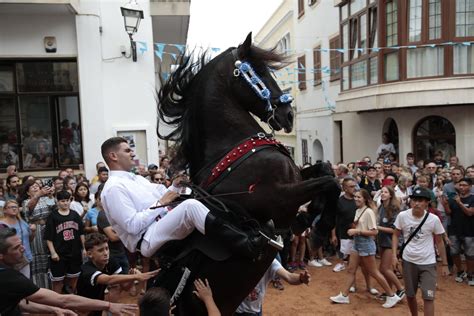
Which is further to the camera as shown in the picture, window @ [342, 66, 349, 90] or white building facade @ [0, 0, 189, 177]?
window @ [342, 66, 349, 90]

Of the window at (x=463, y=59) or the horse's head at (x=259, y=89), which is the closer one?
the horse's head at (x=259, y=89)

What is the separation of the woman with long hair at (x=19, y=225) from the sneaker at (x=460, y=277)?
6.61 metres

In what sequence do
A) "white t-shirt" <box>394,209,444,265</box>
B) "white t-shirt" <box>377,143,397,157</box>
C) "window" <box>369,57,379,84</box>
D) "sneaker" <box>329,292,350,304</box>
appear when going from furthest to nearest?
"white t-shirt" <box>377,143,397,157</box> < "window" <box>369,57,379,84</box> < "sneaker" <box>329,292,350,304</box> < "white t-shirt" <box>394,209,444,265</box>

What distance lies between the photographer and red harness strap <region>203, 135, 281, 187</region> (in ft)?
9.32

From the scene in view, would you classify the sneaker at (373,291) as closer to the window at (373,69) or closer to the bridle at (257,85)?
the bridle at (257,85)

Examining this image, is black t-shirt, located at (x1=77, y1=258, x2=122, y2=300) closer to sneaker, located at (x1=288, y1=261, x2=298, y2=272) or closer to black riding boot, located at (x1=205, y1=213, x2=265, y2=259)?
black riding boot, located at (x1=205, y1=213, x2=265, y2=259)

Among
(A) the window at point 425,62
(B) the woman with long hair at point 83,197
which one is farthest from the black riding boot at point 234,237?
(A) the window at point 425,62

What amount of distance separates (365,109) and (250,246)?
39.2 feet

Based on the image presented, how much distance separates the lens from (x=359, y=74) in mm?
14039

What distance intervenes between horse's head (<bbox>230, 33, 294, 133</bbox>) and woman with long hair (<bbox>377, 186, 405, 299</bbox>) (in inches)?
154

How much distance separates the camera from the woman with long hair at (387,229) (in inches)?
244

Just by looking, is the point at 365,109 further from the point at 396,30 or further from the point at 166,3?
the point at 166,3

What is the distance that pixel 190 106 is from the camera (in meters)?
3.17

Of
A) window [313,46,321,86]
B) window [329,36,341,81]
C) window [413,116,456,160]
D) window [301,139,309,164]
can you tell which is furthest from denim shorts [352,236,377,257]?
window [301,139,309,164]
